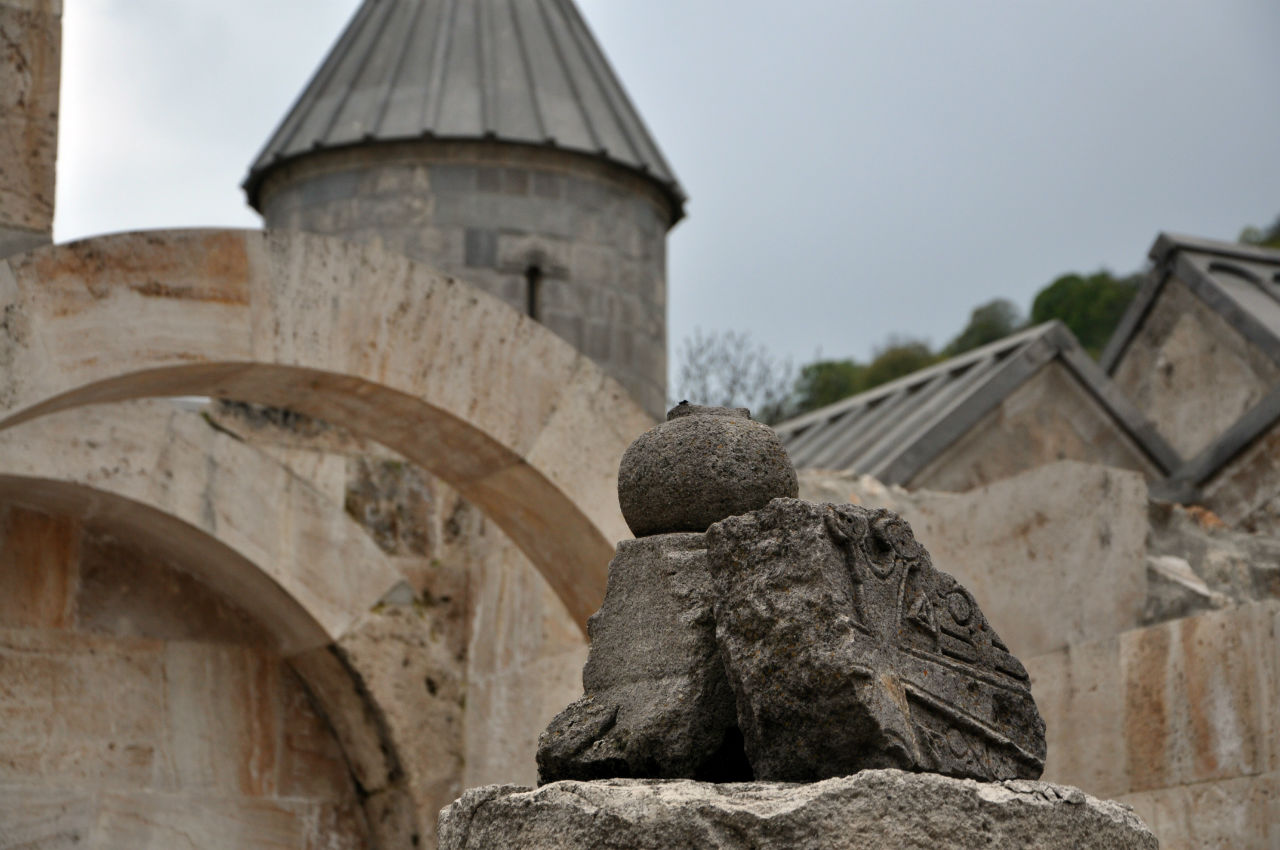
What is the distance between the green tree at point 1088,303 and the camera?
33.1 m

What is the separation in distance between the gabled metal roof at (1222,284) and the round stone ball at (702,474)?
21.2 feet

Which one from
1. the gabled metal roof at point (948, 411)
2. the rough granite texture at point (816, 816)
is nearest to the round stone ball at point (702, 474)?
the rough granite texture at point (816, 816)

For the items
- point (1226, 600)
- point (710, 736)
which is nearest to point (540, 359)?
point (1226, 600)

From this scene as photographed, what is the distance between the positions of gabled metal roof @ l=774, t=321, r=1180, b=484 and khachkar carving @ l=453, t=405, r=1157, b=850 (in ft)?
16.6

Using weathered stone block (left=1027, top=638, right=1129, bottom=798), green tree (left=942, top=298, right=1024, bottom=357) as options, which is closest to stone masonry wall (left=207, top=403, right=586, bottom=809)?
weathered stone block (left=1027, top=638, right=1129, bottom=798)

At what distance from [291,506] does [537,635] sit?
3.79ft

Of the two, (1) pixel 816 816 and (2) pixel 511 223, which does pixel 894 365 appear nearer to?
(2) pixel 511 223

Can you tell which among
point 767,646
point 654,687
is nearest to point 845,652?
point 767,646

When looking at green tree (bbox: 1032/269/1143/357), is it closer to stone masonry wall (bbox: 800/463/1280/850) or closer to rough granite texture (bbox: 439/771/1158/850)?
stone masonry wall (bbox: 800/463/1280/850)

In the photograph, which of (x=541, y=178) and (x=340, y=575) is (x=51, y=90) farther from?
(x=541, y=178)

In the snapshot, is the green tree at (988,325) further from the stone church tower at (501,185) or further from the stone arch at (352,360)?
the stone arch at (352,360)

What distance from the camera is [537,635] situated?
7.77 m

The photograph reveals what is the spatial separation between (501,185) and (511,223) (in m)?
0.31

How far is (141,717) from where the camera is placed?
25.9 feet
